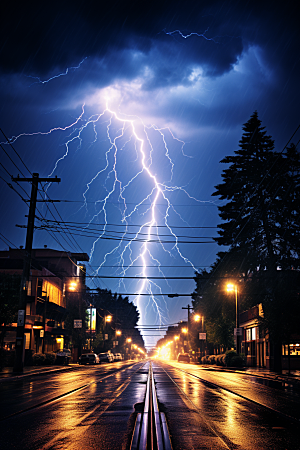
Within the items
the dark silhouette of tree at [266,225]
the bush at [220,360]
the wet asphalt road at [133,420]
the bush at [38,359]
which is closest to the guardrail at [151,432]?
the wet asphalt road at [133,420]

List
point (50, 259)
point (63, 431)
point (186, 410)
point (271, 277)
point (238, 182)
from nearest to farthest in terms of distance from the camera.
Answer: point (63, 431) < point (186, 410) < point (271, 277) < point (238, 182) < point (50, 259)

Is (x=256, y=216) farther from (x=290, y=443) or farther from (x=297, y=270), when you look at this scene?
(x=290, y=443)

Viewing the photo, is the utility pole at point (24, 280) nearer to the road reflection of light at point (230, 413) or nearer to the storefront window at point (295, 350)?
the road reflection of light at point (230, 413)

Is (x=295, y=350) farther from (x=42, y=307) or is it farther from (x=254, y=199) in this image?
(x=42, y=307)

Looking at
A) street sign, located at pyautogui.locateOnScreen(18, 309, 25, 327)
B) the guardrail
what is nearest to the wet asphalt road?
the guardrail

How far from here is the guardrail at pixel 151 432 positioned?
748 centimetres

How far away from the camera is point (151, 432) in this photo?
860 centimetres

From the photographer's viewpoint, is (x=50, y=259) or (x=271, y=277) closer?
(x=271, y=277)

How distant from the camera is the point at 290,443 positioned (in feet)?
26.6

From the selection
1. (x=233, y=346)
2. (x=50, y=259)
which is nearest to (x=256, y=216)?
(x=233, y=346)

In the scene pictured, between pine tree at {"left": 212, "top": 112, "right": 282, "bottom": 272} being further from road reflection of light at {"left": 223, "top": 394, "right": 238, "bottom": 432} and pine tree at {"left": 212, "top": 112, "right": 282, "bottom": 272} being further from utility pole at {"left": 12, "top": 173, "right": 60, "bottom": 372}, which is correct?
road reflection of light at {"left": 223, "top": 394, "right": 238, "bottom": 432}

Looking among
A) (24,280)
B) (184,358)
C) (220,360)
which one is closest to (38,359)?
(24,280)

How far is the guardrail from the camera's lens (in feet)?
24.5

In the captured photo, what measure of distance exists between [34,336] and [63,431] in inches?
1902
